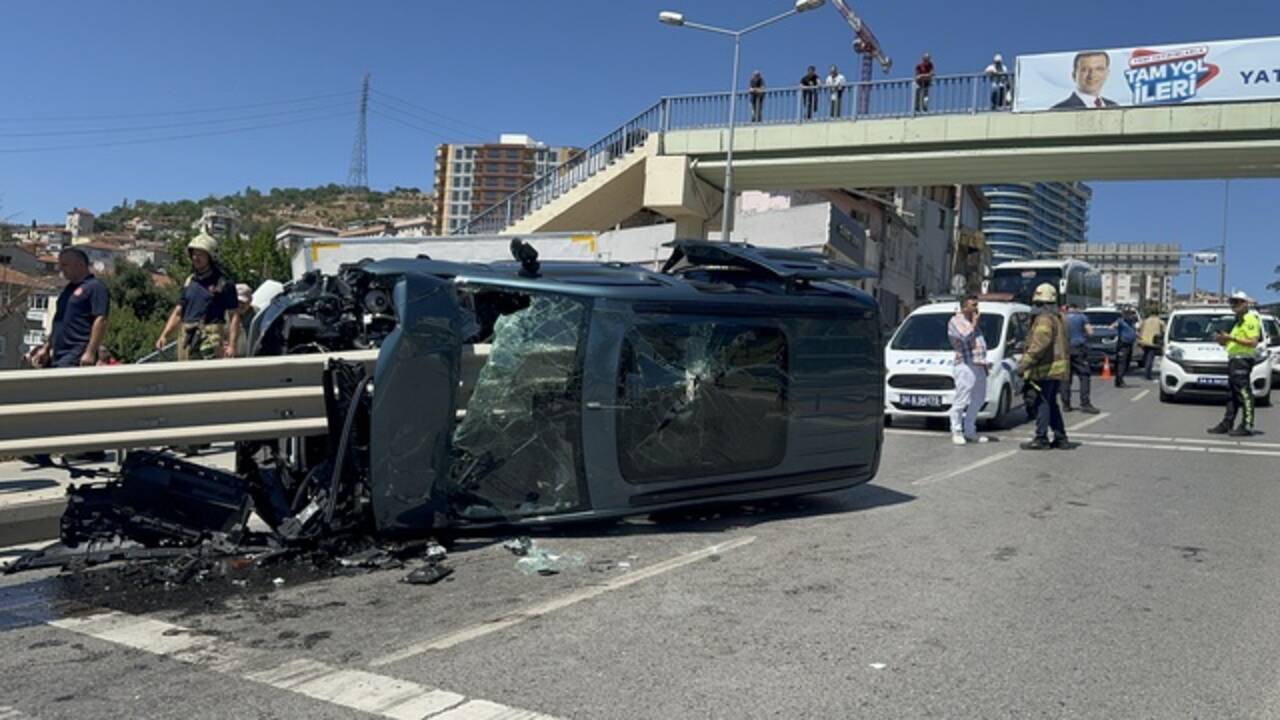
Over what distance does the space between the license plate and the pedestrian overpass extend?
52.3ft

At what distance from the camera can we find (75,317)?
7488 mm

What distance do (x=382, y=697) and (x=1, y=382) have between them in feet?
9.86

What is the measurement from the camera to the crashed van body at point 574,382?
546 centimetres

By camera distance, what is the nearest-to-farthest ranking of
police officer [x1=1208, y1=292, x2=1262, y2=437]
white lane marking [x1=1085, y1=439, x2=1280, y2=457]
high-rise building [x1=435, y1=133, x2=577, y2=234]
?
white lane marking [x1=1085, y1=439, x2=1280, y2=457] < police officer [x1=1208, y1=292, x2=1262, y2=437] < high-rise building [x1=435, y1=133, x2=577, y2=234]

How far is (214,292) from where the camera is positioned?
341 inches

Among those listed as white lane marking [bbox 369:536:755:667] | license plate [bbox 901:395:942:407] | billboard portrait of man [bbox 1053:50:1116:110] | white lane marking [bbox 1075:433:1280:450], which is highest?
billboard portrait of man [bbox 1053:50:1116:110]

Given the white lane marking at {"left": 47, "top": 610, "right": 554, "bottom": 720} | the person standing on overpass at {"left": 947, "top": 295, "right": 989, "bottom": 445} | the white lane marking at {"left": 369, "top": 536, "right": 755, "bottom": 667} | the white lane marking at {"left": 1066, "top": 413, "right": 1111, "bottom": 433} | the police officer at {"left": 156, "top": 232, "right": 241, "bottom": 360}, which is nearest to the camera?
the white lane marking at {"left": 47, "top": 610, "right": 554, "bottom": 720}

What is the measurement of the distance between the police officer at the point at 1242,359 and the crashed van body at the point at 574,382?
9.02m

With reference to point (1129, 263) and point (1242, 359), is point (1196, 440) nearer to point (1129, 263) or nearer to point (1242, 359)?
point (1242, 359)

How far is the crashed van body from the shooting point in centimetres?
546

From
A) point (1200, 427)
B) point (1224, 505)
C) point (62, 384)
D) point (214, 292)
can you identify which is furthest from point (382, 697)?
point (1200, 427)

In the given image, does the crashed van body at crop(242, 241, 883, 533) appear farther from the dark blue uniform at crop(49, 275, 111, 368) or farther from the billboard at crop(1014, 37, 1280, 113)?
the billboard at crop(1014, 37, 1280, 113)

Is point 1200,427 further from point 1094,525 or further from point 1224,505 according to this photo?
point 1094,525

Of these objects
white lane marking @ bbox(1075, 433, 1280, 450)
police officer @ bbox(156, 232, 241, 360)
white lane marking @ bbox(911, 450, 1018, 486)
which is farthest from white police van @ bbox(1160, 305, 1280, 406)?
police officer @ bbox(156, 232, 241, 360)
